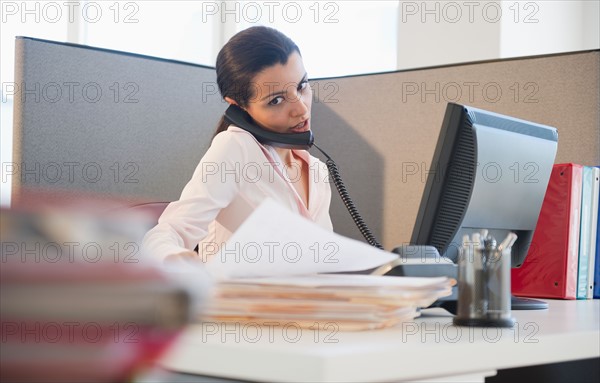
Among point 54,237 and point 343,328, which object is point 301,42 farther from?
point 54,237

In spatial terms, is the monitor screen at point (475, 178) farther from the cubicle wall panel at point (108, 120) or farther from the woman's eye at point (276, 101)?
the cubicle wall panel at point (108, 120)

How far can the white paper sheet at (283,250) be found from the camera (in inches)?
27.5

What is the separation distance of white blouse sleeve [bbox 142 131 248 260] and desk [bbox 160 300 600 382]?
27.3 inches

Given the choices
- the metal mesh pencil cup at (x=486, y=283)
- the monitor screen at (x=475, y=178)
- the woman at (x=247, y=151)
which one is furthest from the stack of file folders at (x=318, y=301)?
the woman at (x=247, y=151)

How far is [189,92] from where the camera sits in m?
2.30

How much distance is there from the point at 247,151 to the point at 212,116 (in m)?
0.72

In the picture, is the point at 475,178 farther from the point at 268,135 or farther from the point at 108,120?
the point at 108,120

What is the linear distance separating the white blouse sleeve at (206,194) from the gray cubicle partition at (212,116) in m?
0.47

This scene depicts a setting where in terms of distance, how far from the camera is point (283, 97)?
1.59 meters

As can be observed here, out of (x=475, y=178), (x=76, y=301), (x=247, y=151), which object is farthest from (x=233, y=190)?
(x=76, y=301)

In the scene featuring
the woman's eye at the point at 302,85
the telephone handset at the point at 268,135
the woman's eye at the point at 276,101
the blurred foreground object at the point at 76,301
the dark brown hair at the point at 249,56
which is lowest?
the blurred foreground object at the point at 76,301

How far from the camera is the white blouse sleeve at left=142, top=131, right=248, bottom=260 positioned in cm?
149

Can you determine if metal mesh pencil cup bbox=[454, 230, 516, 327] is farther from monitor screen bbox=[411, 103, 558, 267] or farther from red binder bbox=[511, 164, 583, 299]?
red binder bbox=[511, 164, 583, 299]

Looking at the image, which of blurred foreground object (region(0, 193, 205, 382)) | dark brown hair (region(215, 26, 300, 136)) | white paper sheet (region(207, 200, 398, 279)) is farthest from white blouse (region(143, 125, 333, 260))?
blurred foreground object (region(0, 193, 205, 382))
